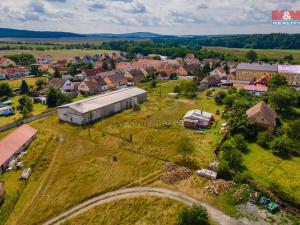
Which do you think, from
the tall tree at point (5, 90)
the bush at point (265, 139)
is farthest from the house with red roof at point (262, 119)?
the tall tree at point (5, 90)

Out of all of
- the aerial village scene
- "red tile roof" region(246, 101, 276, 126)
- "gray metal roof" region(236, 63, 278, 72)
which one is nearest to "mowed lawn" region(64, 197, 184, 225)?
the aerial village scene

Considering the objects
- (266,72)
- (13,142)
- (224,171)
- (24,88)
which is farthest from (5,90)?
(266,72)

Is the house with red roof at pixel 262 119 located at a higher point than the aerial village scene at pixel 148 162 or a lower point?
higher

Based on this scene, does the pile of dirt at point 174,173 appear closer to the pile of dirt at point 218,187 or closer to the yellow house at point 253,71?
the pile of dirt at point 218,187

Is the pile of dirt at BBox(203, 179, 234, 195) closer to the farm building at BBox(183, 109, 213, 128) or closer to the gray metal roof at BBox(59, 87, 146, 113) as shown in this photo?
the farm building at BBox(183, 109, 213, 128)

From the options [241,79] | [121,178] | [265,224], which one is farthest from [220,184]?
[241,79]

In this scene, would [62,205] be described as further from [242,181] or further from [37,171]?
[242,181]

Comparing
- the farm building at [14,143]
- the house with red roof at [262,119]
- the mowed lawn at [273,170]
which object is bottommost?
the mowed lawn at [273,170]
